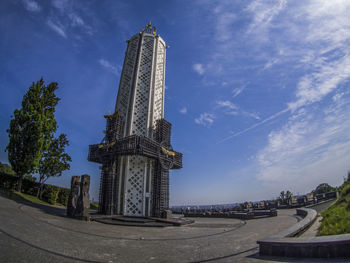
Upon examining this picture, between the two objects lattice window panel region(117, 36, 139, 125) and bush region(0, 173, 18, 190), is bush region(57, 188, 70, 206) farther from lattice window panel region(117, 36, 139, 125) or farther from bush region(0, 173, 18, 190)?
lattice window panel region(117, 36, 139, 125)

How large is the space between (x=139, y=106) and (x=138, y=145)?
5.28 meters

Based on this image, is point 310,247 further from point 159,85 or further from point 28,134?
point 28,134

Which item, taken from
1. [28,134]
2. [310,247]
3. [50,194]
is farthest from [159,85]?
[310,247]

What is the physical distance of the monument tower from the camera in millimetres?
17484

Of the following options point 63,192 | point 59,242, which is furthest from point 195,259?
point 63,192

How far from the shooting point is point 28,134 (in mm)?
18766

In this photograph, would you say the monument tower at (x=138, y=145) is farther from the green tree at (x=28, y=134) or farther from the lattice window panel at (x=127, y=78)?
the green tree at (x=28, y=134)

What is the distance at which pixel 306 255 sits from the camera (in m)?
4.51

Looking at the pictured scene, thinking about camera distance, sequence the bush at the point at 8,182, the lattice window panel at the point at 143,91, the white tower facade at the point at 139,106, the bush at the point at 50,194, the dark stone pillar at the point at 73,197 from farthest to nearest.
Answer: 1. the bush at the point at 50,194
2. the lattice window panel at the point at 143,91
3. the bush at the point at 8,182
4. the white tower facade at the point at 139,106
5. the dark stone pillar at the point at 73,197

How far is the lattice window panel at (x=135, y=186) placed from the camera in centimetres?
1773

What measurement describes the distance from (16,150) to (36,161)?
6.31 ft

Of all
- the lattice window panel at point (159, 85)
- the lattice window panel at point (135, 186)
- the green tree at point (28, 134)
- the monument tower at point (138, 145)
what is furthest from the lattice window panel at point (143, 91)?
the green tree at point (28, 134)

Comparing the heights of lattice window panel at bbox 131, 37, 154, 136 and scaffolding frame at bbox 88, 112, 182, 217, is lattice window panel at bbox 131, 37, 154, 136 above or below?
above

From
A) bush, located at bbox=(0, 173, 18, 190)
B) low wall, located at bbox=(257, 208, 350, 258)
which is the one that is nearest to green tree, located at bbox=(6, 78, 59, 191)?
bush, located at bbox=(0, 173, 18, 190)
